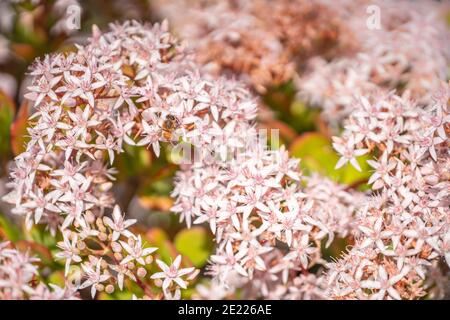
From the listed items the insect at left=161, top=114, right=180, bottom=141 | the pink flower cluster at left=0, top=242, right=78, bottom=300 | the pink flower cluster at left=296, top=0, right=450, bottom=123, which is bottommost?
the pink flower cluster at left=0, top=242, right=78, bottom=300

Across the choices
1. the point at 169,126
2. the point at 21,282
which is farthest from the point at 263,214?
the point at 21,282

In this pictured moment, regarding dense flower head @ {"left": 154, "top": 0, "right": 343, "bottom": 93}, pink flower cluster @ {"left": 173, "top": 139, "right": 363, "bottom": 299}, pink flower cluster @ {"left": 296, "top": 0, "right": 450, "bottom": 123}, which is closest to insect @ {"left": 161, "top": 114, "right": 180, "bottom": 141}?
pink flower cluster @ {"left": 173, "top": 139, "right": 363, "bottom": 299}

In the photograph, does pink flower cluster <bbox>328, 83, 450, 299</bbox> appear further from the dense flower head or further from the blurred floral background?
the dense flower head

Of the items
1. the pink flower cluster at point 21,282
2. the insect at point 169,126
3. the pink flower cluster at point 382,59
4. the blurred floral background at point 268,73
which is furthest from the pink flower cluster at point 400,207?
the pink flower cluster at point 21,282

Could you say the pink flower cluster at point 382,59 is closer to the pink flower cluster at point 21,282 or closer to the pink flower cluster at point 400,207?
the pink flower cluster at point 400,207
